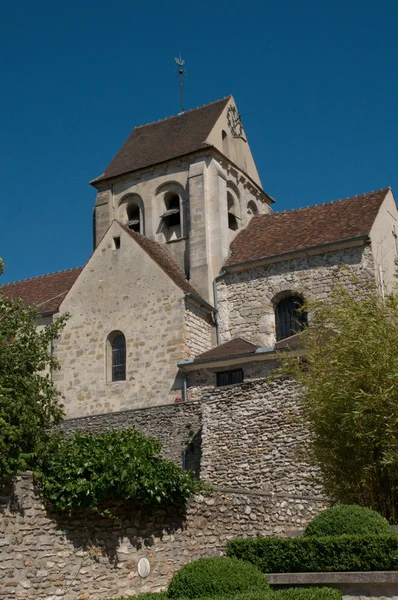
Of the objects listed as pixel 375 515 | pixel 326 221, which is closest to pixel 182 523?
pixel 375 515

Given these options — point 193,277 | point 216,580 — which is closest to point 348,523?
point 216,580

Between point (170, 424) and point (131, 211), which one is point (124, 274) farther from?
point (170, 424)

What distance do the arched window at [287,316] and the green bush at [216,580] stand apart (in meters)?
16.3

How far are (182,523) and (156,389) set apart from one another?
40.2ft

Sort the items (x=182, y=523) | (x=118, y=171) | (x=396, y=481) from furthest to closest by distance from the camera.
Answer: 1. (x=118, y=171)
2. (x=396, y=481)
3. (x=182, y=523)

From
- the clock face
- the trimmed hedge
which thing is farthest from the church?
the trimmed hedge

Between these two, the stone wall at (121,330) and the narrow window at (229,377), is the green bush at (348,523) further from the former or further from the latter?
the stone wall at (121,330)

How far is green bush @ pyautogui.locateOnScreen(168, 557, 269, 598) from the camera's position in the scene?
38.6 ft

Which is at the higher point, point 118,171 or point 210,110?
point 210,110

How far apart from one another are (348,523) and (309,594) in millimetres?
2355

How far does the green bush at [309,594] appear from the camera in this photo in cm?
1084

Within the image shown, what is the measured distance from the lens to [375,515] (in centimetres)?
1341

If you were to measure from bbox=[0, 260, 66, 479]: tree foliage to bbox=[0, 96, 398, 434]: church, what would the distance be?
9995 mm

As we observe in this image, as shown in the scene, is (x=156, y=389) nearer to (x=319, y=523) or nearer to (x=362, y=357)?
(x=362, y=357)
